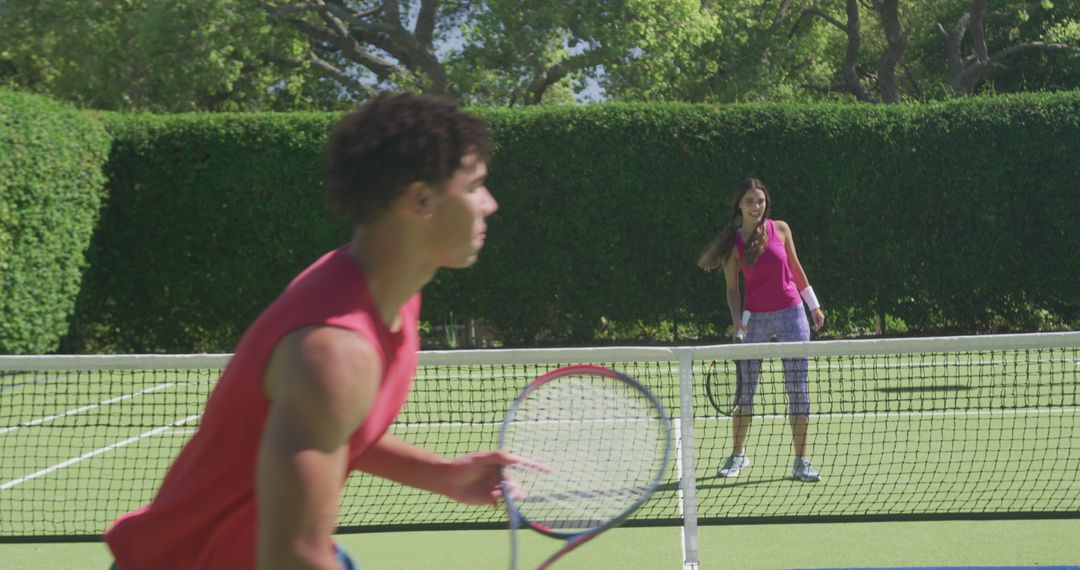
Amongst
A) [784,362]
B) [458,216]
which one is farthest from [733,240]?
[458,216]

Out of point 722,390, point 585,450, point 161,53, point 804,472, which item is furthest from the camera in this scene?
point 161,53

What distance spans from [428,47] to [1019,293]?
40.3 feet

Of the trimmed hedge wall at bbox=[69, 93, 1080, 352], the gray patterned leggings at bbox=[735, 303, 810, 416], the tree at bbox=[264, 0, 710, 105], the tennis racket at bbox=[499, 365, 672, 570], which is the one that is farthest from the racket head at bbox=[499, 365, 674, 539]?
the tree at bbox=[264, 0, 710, 105]

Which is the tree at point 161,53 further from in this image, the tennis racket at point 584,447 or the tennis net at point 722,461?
the tennis racket at point 584,447

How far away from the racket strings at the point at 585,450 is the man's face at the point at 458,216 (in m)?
0.68

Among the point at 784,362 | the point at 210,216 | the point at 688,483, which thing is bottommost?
the point at 688,483

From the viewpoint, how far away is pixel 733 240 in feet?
22.4

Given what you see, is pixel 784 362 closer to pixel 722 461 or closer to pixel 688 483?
pixel 722 461

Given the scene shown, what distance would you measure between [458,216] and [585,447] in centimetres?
110

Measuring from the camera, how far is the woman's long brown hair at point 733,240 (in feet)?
22.0

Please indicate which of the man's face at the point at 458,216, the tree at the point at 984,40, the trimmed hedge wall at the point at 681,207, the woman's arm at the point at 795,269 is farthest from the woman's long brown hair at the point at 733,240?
the tree at the point at 984,40

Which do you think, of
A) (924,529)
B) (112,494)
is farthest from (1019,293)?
(112,494)

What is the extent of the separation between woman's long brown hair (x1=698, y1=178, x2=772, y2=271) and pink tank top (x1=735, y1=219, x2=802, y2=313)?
4 centimetres

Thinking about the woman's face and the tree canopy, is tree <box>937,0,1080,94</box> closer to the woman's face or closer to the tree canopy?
the tree canopy
